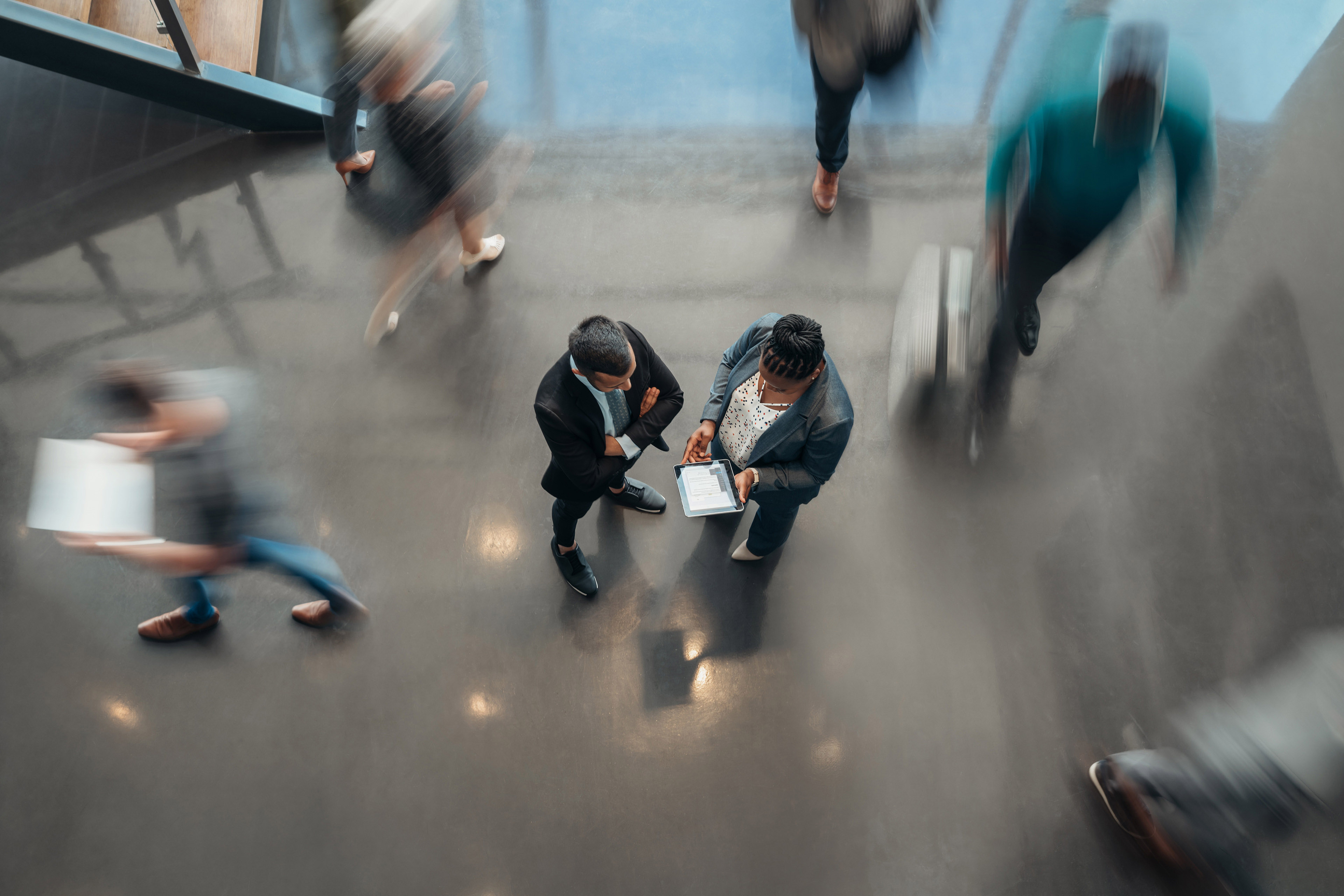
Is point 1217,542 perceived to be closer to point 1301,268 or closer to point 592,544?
point 1301,268

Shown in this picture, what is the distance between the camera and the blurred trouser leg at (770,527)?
283 cm

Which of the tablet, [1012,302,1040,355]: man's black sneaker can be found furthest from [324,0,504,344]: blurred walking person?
[1012,302,1040,355]: man's black sneaker

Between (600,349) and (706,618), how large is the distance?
166 cm

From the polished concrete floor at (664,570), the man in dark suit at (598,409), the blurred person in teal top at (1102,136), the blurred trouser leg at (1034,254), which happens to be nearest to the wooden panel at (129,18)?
the polished concrete floor at (664,570)

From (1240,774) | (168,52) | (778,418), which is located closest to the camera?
(1240,774)

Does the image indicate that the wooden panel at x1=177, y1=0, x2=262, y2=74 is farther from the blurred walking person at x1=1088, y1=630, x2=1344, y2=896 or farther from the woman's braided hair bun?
the blurred walking person at x1=1088, y1=630, x2=1344, y2=896

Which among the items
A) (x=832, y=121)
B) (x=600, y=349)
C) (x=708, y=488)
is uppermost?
(x=832, y=121)

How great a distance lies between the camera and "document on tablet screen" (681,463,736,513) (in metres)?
2.65

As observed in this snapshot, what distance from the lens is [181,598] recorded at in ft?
10.5

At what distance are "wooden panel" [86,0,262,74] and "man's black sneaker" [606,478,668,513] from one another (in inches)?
147

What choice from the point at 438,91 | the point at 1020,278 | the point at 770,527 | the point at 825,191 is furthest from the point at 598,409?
the point at 825,191

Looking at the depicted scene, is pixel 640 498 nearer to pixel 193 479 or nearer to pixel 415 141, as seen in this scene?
pixel 193 479

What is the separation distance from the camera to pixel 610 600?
3.36m

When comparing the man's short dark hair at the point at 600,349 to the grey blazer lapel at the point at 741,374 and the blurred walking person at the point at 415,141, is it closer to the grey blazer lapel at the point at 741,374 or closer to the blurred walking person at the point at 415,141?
the grey blazer lapel at the point at 741,374
